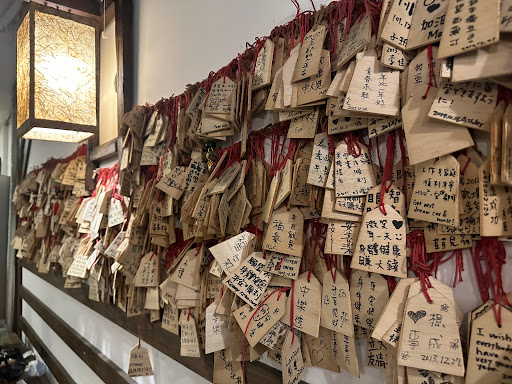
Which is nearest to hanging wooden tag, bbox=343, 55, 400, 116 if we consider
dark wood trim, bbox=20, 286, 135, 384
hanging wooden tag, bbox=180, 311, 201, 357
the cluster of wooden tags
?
the cluster of wooden tags

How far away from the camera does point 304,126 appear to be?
0.69 m

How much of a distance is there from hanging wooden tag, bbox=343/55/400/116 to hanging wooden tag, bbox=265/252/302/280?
298mm

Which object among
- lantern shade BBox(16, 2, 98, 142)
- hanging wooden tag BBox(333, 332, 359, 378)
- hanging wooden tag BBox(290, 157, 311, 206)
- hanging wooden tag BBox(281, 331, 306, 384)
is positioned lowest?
hanging wooden tag BBox(281, 331, 306, 384)

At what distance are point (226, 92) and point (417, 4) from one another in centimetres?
43

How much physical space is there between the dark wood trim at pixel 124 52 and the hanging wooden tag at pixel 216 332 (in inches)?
36.0

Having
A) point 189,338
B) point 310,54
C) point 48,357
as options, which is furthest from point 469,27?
point 48,357

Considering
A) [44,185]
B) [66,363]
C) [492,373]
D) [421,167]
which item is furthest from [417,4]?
[66,363]

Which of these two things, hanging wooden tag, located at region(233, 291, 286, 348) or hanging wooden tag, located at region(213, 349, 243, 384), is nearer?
hanging wooden tag, located at region(233, 291, 286, 348)

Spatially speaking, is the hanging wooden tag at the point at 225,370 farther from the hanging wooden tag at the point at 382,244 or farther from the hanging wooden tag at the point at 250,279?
the hanging wooden tag at the point at 382,244

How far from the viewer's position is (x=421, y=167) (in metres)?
0.53

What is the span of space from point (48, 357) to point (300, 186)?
7.85ft

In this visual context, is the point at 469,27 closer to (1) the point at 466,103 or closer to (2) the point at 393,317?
(1) the point at 466,103

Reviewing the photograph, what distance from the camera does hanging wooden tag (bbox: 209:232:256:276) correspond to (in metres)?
0.76

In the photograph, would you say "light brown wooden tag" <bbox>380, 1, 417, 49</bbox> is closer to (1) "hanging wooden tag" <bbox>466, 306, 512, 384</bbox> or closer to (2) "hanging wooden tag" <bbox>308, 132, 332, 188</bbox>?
(2) "hanging wooden tag" <bbox>308, 132, 332, 188</bbox>
